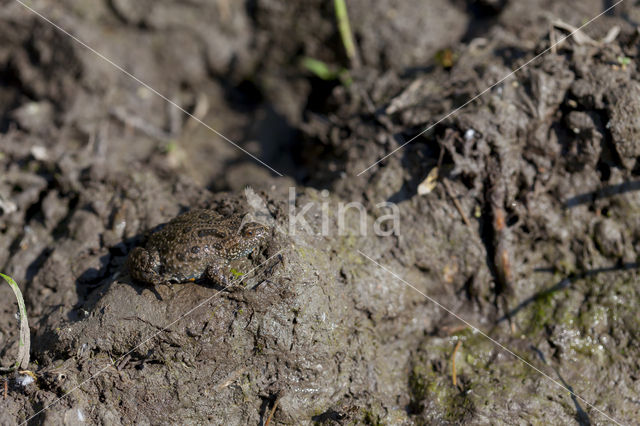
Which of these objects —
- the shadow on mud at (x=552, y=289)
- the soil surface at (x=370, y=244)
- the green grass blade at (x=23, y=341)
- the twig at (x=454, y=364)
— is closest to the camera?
the green grass blade at (x=23, y=341)

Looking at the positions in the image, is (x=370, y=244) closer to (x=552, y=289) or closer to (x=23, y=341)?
(x=552, y=289)

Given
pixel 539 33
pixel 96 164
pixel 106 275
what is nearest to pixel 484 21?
pixel 539 33

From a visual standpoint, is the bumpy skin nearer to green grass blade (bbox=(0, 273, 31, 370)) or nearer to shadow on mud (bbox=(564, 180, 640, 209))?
green grass blade (bbox=(0, 273, 31, 370))

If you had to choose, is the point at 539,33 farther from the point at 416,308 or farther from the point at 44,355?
the point at 44,355

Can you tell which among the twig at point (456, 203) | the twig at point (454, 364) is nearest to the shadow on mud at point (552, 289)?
the twig at point (454, 364)

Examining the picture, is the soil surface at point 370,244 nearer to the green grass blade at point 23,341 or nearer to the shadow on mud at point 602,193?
the shadow on mud at point 602,193

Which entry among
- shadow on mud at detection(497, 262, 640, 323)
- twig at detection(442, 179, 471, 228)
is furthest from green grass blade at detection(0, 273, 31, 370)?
shadow on mud at detection(497, 262, 640, 323)

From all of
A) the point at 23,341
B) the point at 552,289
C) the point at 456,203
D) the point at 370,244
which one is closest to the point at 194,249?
the point at 23,341
